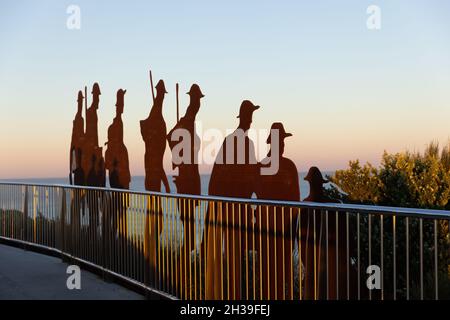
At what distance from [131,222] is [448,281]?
401 centimetres

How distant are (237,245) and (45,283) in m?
3.29

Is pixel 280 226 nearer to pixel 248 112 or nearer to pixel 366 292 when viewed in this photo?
pixel 366 292

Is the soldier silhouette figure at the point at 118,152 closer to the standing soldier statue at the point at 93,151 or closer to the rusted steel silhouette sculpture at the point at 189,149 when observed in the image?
the standing soldier statue at the point at 93,151

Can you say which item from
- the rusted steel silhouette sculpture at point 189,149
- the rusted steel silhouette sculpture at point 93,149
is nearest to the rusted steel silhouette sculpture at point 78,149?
the rusted steel silhouette sculpture at point 93,149

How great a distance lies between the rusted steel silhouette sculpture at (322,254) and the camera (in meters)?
4.77

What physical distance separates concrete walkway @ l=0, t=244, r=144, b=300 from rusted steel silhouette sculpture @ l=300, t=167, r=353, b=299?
106 inches

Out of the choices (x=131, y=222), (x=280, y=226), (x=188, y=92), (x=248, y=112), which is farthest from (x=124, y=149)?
(x=280, y=226)

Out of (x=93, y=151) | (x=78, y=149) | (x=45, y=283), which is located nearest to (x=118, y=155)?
(x=93, y=151)

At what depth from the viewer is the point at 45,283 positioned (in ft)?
25.7

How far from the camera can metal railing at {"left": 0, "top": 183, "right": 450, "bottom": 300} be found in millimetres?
4598

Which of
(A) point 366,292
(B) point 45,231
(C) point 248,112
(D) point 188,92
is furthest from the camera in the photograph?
(D) point 188,92

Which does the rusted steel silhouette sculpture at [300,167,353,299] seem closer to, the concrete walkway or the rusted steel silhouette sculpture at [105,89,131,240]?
the concrete walkway

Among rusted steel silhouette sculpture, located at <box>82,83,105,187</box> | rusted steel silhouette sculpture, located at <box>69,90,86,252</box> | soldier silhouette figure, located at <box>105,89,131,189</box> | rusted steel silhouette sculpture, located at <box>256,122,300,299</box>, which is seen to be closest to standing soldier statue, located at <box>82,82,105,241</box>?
rusted steel silhouette sculpture, located at <box>82,83,105,187</box>
